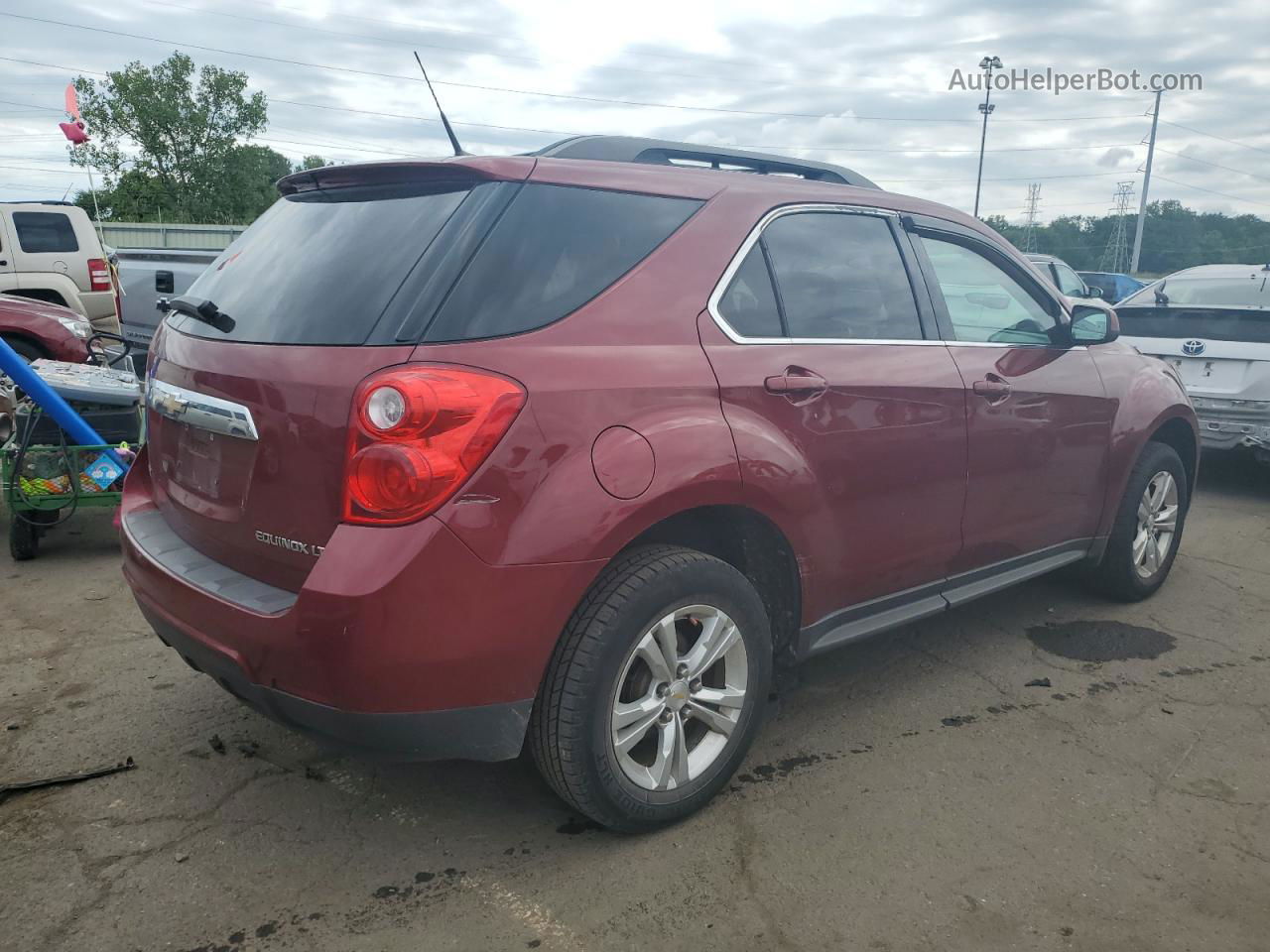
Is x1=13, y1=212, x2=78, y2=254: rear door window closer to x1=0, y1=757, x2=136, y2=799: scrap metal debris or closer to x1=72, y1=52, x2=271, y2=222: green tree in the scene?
x1=0, y1=757, x2=136, y2=799: scrap metal debris

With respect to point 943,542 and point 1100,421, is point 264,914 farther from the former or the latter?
point 1100,421

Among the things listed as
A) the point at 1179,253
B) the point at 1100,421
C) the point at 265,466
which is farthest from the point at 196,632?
the point at 1179,253

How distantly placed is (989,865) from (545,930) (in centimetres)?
116

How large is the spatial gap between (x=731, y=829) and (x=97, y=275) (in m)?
11.7

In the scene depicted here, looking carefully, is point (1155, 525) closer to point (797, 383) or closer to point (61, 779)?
point (797, 383)

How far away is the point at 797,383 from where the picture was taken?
293 centimetres

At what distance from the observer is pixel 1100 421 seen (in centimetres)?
422

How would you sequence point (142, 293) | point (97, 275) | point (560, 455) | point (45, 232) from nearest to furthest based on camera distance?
point (560, 455)
point (45, 232)
point (97, 275)
point (142, 293)

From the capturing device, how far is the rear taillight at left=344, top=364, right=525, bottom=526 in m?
2.24

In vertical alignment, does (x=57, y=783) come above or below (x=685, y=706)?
below

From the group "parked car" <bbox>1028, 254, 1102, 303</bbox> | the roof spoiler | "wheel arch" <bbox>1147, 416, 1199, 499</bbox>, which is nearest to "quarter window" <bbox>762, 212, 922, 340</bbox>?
the roof spoiler

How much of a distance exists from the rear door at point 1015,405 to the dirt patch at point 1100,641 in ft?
1.32

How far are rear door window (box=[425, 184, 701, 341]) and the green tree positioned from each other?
248 ft

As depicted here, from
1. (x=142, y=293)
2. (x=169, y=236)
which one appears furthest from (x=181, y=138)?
(x=142, y=293)
